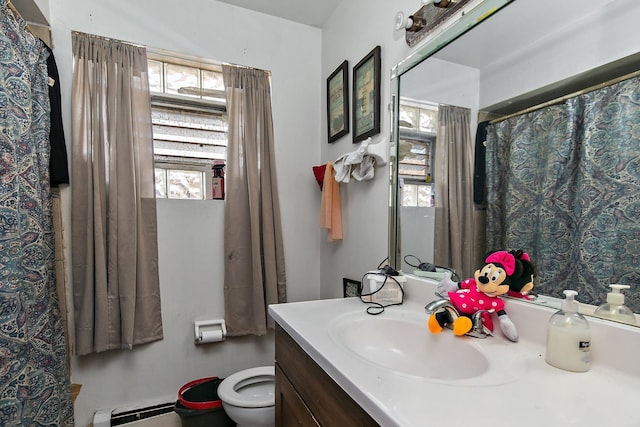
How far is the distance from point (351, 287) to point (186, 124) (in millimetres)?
1334

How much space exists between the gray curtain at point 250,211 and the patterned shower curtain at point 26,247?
0.78 meters

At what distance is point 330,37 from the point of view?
6.29 feet

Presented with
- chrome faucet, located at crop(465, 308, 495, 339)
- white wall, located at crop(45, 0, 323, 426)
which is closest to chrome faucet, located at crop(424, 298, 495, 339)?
chrome faucet, located at crop(465, 308, 495, 339)

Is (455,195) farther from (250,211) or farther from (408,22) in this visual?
(250,211)

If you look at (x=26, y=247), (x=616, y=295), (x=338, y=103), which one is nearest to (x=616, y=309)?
(x=616, y=295)

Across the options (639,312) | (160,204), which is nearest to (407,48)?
(639,312)

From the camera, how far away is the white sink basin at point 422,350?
67cm

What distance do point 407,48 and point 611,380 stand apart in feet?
4.06

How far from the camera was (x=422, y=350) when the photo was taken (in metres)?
0.91

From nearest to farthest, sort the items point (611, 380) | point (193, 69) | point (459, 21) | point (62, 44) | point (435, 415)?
1. point (435, 415)
2. point (611, 380)
3. point (459, 21)
4. point (62, 44)
5. point (193, 69)

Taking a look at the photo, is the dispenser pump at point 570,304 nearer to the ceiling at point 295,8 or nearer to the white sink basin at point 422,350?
the white sink basin at point 422,350

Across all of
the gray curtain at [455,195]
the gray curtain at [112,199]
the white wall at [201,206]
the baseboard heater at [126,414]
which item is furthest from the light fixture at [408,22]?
the baseboard heater at [126,414]

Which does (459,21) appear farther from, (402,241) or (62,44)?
(62,44)

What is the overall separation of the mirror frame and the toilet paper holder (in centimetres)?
106
